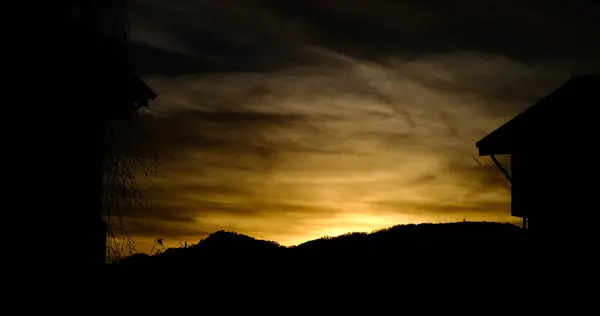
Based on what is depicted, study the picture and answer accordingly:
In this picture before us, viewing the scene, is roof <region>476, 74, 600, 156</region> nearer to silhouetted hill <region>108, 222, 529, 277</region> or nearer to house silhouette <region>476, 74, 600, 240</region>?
house silhouette <region>476, 74, 600, 240</region>

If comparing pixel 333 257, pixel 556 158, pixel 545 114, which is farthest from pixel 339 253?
pixel 545 114

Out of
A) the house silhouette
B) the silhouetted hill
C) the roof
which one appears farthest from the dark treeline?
the roof

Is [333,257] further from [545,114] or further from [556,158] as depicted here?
[545,114]

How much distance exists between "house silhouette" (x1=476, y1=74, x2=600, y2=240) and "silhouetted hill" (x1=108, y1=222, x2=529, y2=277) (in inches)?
57.5

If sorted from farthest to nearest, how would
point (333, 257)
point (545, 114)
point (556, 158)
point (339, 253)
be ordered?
point (339, 253)
point (333, 257)
point (545, 114)
point (556, 158)

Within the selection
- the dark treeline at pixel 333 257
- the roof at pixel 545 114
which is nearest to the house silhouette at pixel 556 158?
the roof at pixel 545 114

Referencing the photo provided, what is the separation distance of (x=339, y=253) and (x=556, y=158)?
320 inches

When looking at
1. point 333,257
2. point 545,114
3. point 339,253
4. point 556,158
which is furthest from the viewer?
point 339,253

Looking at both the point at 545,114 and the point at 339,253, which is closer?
the point at 545,114

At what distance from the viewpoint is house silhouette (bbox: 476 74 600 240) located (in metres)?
20.2

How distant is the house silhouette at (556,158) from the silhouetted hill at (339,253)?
4.79 ft

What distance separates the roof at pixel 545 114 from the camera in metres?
20.6

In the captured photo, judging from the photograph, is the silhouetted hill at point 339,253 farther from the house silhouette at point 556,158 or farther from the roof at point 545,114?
the roof at point 545,114

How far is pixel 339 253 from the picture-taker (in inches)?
931
